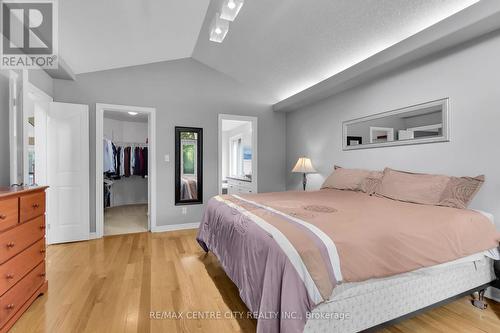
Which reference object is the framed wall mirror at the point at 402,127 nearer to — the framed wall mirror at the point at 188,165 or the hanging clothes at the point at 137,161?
the framed wall mirror at the point at 188,165

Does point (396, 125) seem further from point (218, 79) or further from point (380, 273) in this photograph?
point (218, 79)

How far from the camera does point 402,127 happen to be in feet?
8.77

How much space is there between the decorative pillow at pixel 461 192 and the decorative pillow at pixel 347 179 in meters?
0.89

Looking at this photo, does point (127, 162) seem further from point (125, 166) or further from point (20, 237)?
point (20, 237)

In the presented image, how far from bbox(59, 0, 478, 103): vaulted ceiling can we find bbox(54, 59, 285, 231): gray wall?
0.23m

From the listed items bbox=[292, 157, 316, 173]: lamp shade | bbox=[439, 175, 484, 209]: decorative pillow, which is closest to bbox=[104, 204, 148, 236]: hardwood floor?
bbox=[292, 157, 316, 173]: lamp shade

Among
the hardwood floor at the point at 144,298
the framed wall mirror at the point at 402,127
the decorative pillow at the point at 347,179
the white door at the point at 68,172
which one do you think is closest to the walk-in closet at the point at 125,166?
the white door at the point at 68,172

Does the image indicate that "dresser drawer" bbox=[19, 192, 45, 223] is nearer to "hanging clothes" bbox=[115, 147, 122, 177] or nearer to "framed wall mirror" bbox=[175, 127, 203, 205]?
"framed wall mirror" bbox=[175, 127, 203, 205]

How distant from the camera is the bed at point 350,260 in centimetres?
121

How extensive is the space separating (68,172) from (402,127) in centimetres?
439

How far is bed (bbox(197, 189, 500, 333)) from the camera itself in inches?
47.8

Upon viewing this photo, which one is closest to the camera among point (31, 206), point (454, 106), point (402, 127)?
point (31, 206)

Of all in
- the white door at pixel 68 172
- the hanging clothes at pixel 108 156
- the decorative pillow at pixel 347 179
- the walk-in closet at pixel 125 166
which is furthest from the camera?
the walk-in closet at pixel 125 166

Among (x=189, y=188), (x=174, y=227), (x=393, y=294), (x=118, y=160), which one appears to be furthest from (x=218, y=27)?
(x=118, y=160)
